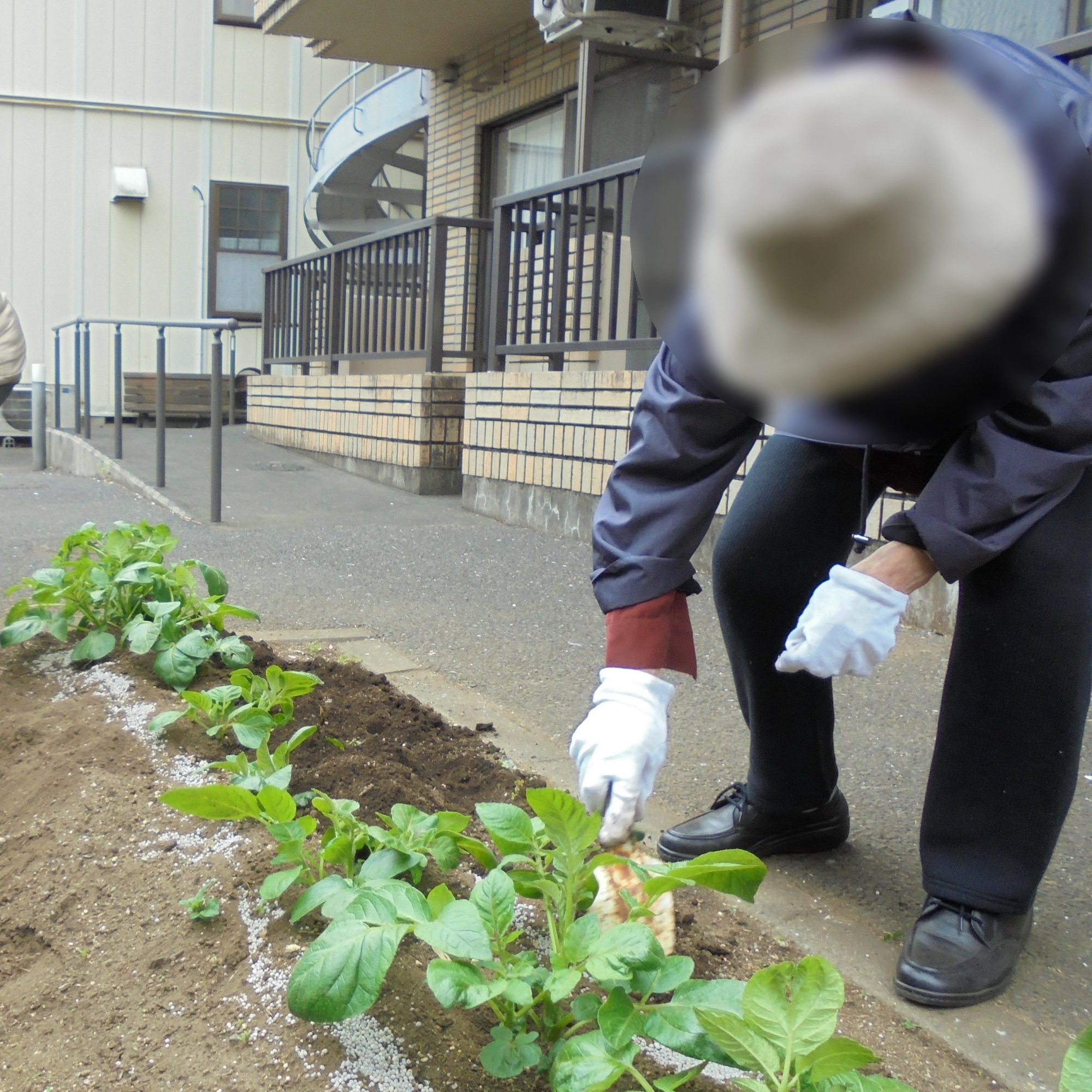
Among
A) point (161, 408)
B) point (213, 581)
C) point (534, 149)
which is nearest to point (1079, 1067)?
point (213, 581)

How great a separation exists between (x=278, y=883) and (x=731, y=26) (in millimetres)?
5961

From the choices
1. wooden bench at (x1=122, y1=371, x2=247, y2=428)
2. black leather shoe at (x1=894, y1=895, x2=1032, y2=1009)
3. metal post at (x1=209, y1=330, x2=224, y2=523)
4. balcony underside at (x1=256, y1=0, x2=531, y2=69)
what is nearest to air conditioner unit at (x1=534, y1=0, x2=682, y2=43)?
balcony underside at (x1=256, y1=0, x2=531, y2=69)

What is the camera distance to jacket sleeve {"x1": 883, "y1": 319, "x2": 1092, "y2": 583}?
1507mm

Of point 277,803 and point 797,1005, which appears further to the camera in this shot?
point 277,803

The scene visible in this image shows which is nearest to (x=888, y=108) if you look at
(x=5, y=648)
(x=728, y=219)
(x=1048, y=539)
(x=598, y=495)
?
(x=728, y=219)

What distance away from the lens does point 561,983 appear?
1.25 m

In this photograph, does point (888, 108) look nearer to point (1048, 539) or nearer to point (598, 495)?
point (1048, 539)

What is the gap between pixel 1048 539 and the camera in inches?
65.2

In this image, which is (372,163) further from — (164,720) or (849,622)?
(849,622)

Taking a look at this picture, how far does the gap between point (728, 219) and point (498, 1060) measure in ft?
3.00

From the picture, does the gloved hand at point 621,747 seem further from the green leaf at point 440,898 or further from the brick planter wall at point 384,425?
the brick planter wall at point 384,425

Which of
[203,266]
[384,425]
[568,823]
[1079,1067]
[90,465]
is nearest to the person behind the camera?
[1079,1067]

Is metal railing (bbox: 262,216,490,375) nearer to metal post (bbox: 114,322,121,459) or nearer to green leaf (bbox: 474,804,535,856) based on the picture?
metal post (bbox: 114,322,121,459)

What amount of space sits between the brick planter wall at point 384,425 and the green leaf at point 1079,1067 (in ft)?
21.0
